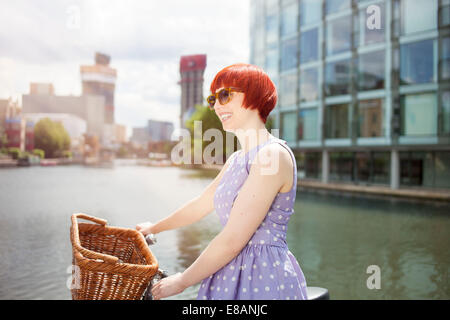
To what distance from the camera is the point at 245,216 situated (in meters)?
1.30

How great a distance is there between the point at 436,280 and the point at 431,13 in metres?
21.1

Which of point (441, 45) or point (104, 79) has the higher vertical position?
point (104, 79)

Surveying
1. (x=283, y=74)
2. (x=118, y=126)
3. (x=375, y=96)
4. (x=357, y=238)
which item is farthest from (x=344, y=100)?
(x=118, y=126)

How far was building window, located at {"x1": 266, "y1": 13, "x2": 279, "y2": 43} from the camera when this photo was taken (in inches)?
1341

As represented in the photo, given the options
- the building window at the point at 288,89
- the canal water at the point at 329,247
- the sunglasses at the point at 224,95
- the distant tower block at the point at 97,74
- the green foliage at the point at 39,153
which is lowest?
the canal water at the point at 329,247

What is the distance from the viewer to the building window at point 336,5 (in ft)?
91.4

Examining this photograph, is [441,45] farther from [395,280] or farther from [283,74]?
[395,280]

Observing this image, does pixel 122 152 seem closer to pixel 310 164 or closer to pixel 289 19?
pixel 289 19

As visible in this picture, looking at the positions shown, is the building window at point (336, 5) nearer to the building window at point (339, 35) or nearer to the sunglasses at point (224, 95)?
the building window at point (339, 35)

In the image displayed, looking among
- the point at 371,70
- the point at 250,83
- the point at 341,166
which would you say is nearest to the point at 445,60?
the point at 371,70

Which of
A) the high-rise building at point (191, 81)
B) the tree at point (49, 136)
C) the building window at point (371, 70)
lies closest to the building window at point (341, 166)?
the building window at point (371, 70)

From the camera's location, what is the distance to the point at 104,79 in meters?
88.2

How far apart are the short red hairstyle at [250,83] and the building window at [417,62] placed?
2574cm

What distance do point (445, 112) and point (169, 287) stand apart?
25.7 meters
